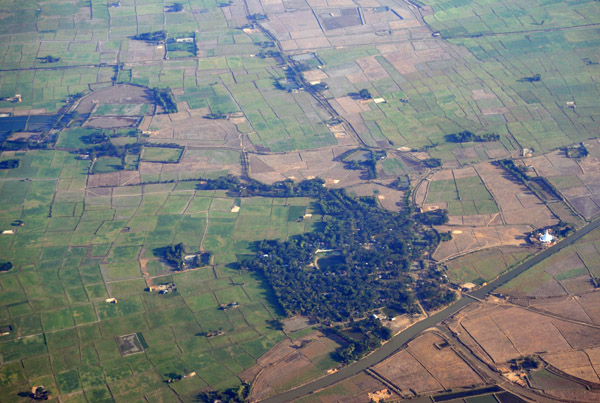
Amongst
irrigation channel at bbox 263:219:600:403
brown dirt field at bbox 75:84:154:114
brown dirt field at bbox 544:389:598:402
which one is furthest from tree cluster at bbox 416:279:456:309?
brown dirt field at bbox 75:84:154:114

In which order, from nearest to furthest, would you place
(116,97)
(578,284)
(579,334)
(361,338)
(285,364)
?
(285,364) < (579,334) < (361,338) < (578,284) < (116,97)

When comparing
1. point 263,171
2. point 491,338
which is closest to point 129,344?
point 263,171

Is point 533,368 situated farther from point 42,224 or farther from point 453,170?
point 42,224

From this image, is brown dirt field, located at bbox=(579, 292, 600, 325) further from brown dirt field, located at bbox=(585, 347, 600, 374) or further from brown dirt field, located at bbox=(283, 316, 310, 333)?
brown dirt field, located at bbox=(283, 316, 310, 333)

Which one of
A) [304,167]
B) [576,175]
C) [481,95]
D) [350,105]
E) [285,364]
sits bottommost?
[304,167]

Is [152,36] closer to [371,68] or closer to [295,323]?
[371,68]

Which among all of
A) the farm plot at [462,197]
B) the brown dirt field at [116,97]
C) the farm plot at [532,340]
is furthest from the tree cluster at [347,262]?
the brown dirt field at [116,97]

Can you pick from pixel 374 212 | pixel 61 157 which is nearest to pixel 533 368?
pixel 374 212
